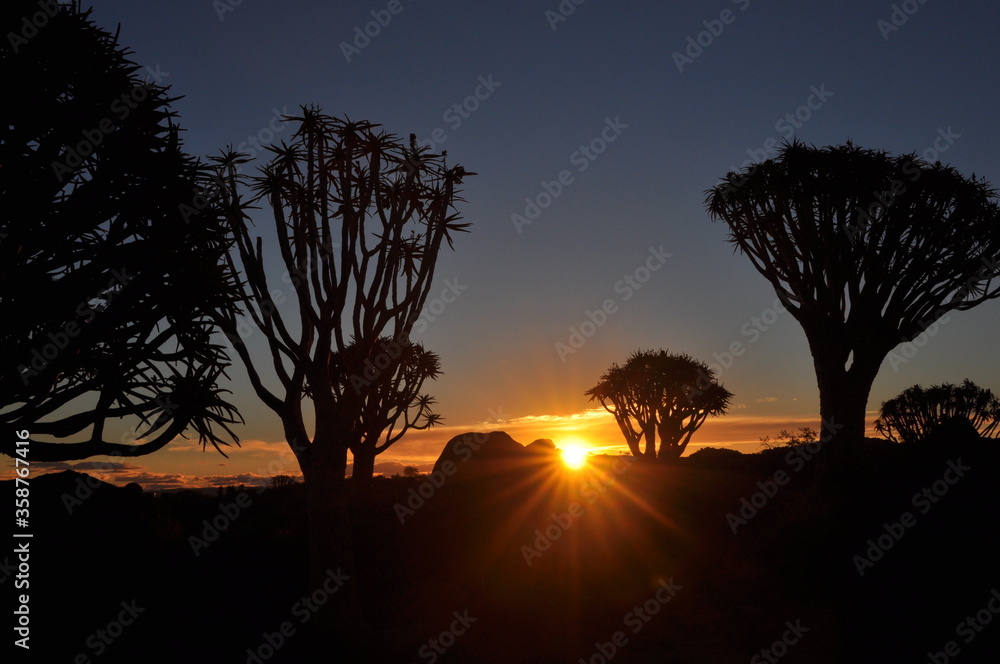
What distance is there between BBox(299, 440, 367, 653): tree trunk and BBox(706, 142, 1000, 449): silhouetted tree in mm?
12189

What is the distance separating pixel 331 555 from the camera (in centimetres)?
1022

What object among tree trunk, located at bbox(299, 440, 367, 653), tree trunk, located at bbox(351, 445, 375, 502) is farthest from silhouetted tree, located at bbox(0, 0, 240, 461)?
tree trunk, located at bbox(351, 445, 375, 502)

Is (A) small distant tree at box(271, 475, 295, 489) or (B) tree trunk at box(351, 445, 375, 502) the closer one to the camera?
(B) tree trunk at box(351, 445, 375, 502)

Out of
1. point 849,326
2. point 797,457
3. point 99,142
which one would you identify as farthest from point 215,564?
point 797,457

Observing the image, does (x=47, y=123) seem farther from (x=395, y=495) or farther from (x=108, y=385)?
(x=395, y=495)

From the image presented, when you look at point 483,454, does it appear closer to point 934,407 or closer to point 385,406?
point 385,406

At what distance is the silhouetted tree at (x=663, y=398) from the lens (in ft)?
95.3

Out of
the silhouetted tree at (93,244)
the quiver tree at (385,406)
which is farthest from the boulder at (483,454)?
the silhouetted tree at (93,244)

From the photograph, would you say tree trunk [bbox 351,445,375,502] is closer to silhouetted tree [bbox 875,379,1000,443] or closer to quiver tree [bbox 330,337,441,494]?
quiver tree [bbox 330,337,441,494]

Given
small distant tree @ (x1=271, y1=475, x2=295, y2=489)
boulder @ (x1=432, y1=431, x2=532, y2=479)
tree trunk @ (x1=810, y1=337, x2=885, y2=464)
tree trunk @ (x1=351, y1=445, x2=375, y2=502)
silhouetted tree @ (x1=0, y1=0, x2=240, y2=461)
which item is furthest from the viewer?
small distant tree @ (x1=271, y1=475, x2=295, y2=489)

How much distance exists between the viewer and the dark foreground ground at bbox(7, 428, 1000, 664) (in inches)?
391

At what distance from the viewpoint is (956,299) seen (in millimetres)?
17031

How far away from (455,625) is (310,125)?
8774 millimetres

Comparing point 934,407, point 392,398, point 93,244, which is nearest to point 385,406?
point 392,398
